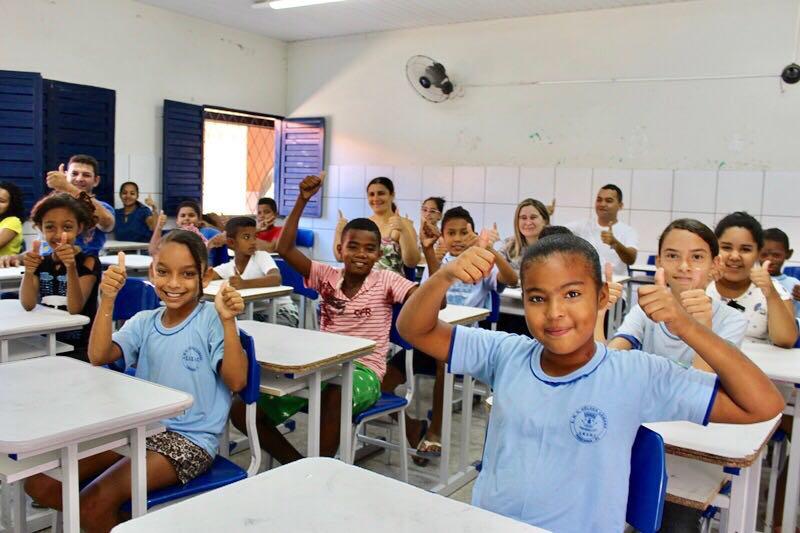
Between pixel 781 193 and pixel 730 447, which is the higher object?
pixel 781 193

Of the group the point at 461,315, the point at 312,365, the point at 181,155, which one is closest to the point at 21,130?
the point at 181,155

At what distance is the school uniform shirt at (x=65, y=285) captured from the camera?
3.01 meters

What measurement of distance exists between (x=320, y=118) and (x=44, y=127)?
9.21 feet

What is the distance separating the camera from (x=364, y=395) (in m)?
2.59

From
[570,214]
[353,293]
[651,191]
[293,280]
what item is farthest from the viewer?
[570,214]

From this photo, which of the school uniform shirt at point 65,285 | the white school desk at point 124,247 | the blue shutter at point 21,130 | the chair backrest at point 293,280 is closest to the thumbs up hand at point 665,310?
the school uniform shirt at point 65,285

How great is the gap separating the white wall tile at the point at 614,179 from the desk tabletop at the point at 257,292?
10.1 feet

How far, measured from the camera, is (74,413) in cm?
161

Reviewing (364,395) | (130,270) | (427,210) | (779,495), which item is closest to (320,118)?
(427,210)

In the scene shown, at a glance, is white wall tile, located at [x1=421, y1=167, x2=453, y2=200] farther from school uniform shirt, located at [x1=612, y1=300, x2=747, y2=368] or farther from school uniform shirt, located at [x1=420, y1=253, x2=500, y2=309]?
school uniform shirt, located at [x1=612, y1=300, x2=747, y2=368]

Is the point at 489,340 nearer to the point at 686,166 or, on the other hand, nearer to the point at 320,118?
the point at 686,166

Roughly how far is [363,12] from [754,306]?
474cm

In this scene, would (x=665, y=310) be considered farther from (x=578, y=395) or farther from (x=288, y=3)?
(x=288, y=3)

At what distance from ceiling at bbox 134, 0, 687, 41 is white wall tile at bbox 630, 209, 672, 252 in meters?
1.64
